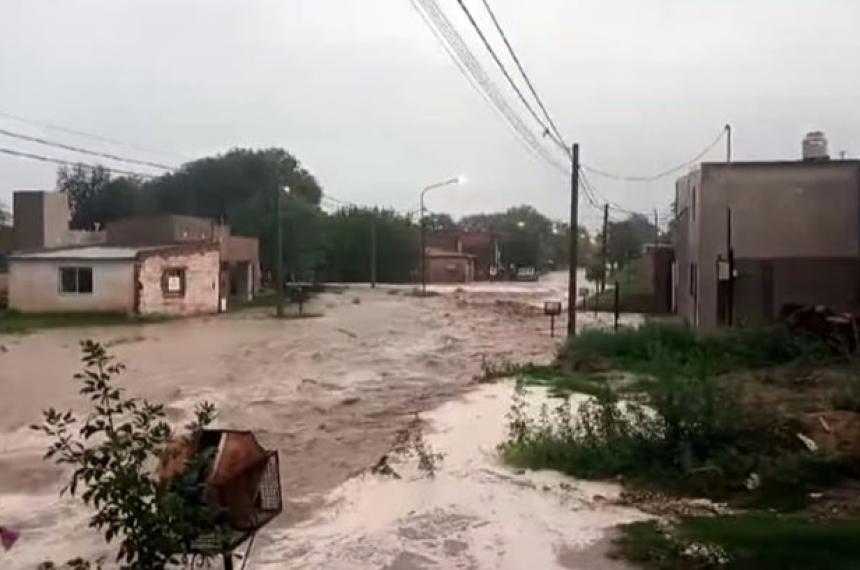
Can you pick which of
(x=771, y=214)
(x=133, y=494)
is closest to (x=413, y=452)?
(x=133, y=494)

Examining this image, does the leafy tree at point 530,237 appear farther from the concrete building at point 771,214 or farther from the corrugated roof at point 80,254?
the concrete building at point 771,214

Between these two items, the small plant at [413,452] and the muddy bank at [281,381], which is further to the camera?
the small plant at [413,452]

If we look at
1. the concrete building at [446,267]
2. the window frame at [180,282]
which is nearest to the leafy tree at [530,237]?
the concrete building at [446,267]

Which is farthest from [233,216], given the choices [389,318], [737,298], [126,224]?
[737,298]

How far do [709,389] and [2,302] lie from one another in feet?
117

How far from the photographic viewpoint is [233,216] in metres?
64.8

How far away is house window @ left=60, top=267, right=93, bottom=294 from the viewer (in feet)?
120

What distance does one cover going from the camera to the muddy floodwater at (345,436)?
738 centimetres

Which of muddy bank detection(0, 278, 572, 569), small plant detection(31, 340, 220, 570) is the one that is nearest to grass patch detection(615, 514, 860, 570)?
muddy bank detection(0, 278, 572, 569)

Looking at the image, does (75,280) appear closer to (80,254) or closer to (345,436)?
(80,254)

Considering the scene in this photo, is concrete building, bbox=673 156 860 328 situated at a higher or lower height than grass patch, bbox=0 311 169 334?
A: higher

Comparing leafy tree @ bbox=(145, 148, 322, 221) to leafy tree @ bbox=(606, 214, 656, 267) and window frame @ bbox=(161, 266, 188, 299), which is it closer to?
leafy tree @ bbox=(606, 214, 656, 267)

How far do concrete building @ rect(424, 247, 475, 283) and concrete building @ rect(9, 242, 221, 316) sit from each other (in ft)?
127

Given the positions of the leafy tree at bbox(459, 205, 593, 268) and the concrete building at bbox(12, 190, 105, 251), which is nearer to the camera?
the concrete building at bbox(12, 190, 105, 251)
